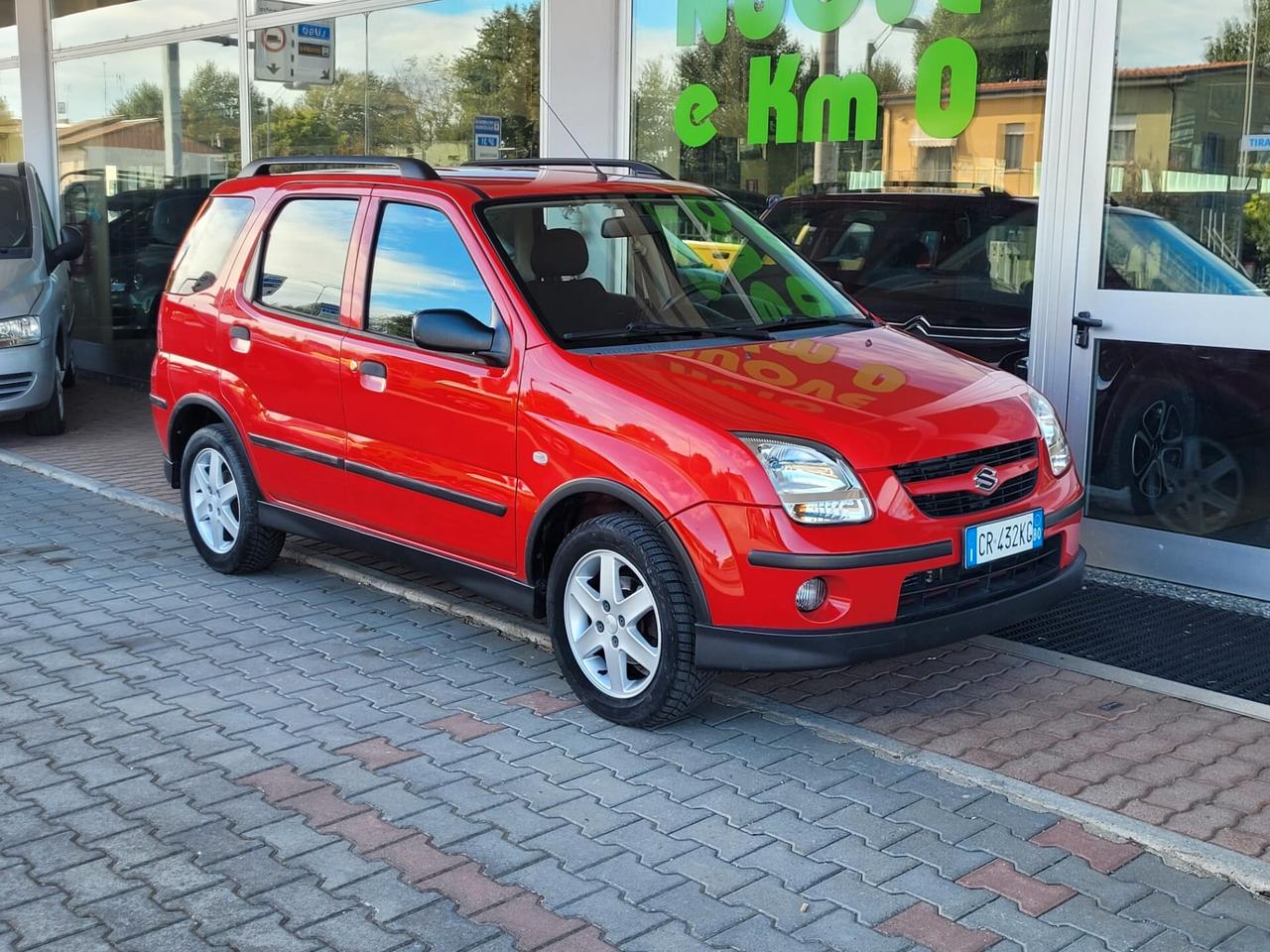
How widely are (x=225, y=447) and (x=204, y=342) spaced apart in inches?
19.7

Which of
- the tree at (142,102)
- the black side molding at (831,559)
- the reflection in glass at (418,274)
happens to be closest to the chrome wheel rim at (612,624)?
the black side molding at (831,559)

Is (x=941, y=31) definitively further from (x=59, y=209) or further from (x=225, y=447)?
(x=59, y=209)

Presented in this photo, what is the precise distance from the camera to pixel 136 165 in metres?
14.0

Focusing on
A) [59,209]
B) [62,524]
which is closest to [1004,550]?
[62,524]

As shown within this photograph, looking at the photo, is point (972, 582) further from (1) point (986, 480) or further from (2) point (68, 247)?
(2) point (68, 247)

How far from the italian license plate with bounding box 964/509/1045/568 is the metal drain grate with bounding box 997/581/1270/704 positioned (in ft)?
3.29

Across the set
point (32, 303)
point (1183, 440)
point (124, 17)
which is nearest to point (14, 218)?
point (32, 303)

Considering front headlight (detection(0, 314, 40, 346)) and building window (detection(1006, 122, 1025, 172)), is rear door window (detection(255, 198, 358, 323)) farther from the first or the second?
front headlight (detection(0, 314, 40, 346))

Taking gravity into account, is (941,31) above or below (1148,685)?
above

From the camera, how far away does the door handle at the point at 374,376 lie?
214 inches

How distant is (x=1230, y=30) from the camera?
6012 millimetres

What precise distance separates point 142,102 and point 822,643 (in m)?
11.8

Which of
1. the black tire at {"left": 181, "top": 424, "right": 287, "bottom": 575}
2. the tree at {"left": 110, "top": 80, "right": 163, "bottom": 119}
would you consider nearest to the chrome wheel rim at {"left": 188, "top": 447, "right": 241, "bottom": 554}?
the black tire at {"left": 181, "top": 424, "right": 287, "bottom": 575}

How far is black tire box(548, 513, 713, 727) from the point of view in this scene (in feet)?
14.5
